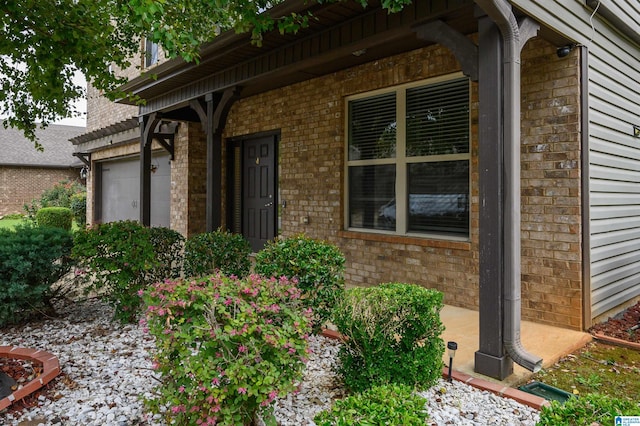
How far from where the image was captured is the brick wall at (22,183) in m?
21.0

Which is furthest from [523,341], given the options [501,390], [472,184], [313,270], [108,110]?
[108,110]

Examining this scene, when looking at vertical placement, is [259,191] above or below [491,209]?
above

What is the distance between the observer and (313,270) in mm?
3104

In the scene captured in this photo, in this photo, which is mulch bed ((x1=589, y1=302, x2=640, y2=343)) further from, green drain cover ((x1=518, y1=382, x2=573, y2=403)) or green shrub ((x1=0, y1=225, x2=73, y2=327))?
green shrub ((x1=0, y1=225, x2=73, y2=327))

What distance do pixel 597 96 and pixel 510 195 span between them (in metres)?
1.92

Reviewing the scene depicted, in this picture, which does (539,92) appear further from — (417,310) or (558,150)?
(417,310)

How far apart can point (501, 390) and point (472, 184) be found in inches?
91.4

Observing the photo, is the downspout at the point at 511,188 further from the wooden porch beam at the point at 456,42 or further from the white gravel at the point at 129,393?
the white gravel at the point at 129,393

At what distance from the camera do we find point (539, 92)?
3.98m

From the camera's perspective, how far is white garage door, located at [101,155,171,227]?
934cm

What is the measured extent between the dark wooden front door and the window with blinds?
178 centimetres

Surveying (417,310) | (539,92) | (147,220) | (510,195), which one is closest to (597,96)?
(539,92)

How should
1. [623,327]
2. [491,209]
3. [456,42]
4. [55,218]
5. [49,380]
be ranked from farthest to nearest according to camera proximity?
1. [55,218]
2. [623,327]
3. [456,42]
4. [491,209]
5. [49,380]

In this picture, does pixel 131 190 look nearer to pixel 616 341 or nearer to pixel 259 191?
pixel 259 191
